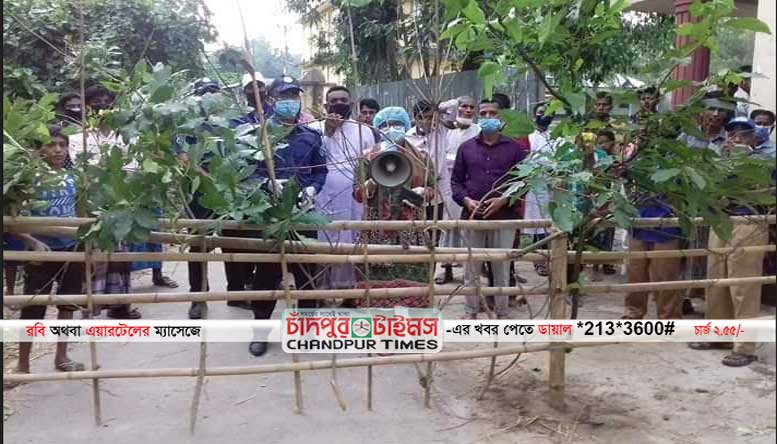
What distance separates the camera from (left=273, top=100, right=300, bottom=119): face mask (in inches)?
148

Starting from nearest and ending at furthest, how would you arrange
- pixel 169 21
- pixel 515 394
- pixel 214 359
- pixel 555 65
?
pixel 555 65, pixel 515 394, pixel 214 359, pixel 169 21

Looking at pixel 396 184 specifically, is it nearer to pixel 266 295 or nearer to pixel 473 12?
pixel 266 295

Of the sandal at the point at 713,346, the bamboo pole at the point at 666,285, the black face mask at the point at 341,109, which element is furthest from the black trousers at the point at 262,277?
the sandal at the point at 713,346

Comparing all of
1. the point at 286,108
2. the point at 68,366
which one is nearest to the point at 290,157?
the point at 286,108

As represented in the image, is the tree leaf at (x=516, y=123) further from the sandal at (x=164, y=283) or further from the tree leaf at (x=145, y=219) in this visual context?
the sandal at (x=164, y=283)

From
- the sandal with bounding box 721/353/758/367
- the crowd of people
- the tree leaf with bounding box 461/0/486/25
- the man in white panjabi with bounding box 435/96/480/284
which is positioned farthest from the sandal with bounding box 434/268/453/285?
the tree leaf with bounding box 461/0/486/25

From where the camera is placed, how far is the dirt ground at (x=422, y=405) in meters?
2.82

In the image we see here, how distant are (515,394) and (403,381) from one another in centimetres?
56

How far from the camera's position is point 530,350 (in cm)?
296

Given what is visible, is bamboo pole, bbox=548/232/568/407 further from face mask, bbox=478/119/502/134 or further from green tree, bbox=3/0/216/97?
green tree, bbox=3/0/216/97

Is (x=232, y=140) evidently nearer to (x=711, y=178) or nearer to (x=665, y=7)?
(x=711, y=178)

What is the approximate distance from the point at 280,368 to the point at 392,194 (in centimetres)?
106

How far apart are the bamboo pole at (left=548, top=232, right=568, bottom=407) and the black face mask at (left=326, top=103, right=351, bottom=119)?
6.12ft

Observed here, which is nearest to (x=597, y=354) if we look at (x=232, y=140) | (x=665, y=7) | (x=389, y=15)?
(x=232, y=140)
